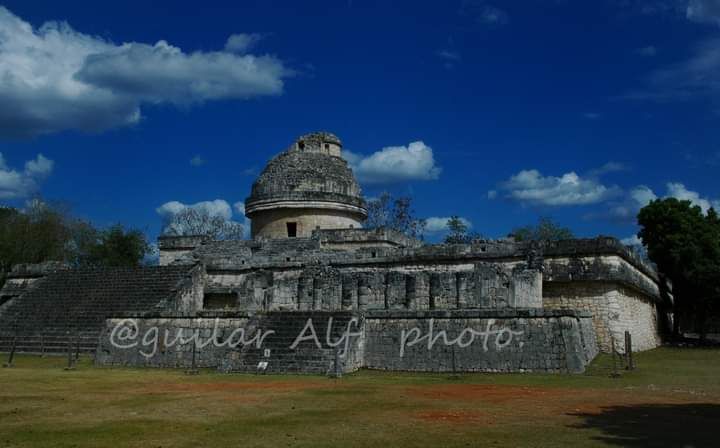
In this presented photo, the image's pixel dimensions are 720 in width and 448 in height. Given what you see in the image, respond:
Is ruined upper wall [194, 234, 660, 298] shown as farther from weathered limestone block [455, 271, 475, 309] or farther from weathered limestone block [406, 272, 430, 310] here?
weathered limestone block [406, 272, 430, 310]

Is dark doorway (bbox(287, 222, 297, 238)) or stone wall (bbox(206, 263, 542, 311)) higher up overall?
dark doorway (bbox(287, 222, 297, 238))

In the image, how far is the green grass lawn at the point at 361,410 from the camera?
8.46 m

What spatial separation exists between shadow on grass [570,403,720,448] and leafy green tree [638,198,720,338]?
64.3 feet

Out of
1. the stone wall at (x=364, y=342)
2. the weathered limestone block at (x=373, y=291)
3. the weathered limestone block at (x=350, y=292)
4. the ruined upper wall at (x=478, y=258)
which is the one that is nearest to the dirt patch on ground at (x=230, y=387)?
the stone wall at (x=364, y=342)

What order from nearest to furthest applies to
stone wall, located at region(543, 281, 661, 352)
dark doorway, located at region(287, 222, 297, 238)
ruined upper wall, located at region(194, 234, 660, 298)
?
stone wall, located at region(543, 281, 661, 352), ruined upper wall, located at region(194, 234, 660, 298), dark doorway, located at region(287, 222, 297, 238)

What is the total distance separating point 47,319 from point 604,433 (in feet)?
70.7

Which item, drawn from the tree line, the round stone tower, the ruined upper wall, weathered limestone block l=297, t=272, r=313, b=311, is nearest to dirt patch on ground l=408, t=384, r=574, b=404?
weathered limestone block l=297, t=272, r=313, b=311

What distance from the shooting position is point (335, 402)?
38.4 feet

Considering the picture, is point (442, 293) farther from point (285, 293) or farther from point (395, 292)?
point (285, 293)

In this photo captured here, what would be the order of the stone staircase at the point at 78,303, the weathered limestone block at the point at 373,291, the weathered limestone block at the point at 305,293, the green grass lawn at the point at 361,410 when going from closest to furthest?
the green grass lawn at the point at 361,410, the weathered limestone block at the point at 373,291, the weathered limestone block at the point at 305,293, the stone staircase at the point at 78,303

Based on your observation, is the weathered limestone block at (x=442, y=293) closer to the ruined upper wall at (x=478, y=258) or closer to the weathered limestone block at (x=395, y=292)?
the weathered limestone block at (x=395, y=292)

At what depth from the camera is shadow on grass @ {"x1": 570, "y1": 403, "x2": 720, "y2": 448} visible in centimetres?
813

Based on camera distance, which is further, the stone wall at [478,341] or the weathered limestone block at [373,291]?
the weathered limestone block at [373,291]

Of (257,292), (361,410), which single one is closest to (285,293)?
(257,292)
